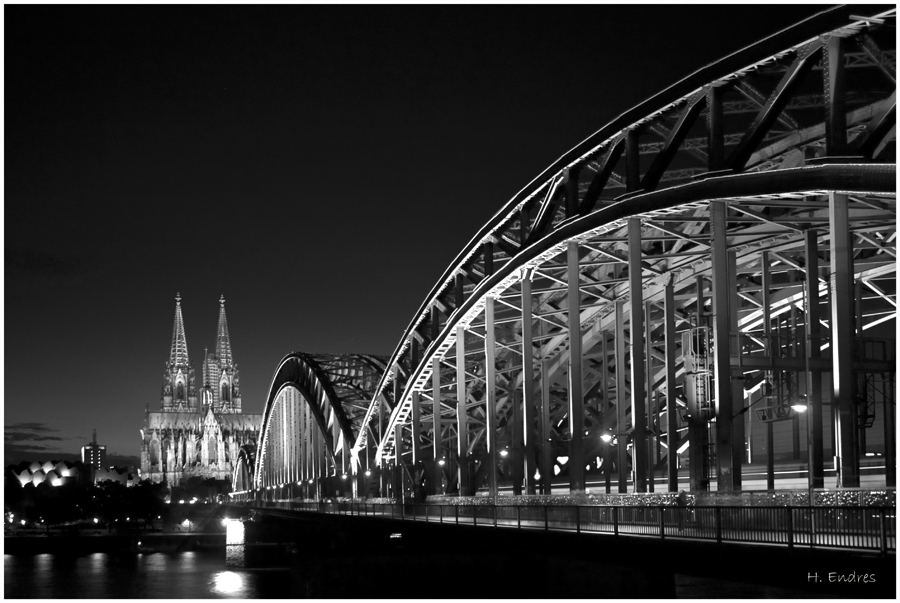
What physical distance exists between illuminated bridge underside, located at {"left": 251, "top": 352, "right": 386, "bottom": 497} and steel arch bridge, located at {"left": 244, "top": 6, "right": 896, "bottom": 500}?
28.6m

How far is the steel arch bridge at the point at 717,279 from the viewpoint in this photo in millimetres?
25016

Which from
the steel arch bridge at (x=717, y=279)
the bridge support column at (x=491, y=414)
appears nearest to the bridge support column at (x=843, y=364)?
the steel arch bridge at (x=717, y=279)

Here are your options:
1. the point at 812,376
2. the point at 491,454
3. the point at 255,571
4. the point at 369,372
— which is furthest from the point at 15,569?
the point at 812,376

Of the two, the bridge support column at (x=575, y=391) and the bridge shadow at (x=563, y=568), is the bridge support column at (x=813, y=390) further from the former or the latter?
the bridge support column at (x=575, y=391)

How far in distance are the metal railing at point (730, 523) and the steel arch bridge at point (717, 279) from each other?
2.91 m

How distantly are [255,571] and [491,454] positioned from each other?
2149 inches

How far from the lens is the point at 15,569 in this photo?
324ft

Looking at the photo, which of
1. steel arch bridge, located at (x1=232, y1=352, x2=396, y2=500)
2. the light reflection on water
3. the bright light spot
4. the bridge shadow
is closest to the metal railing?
the bridge shadow

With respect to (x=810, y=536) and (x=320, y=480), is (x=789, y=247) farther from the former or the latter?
(x=320, y=480)

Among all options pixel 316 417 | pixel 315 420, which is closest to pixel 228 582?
pixel 316 417

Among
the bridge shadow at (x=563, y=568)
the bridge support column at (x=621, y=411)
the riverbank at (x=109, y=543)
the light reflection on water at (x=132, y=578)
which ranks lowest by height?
the riverbank at (x=109, y=543)

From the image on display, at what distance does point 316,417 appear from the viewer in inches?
3740

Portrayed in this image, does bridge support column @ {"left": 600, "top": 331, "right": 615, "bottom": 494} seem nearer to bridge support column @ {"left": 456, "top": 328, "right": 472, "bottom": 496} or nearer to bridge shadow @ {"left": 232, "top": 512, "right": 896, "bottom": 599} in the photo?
bridge shadow @ {"left": 232, "top": 512, "right": 896, "bottom": 599}

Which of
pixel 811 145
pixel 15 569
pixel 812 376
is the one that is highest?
pixel 811 145
